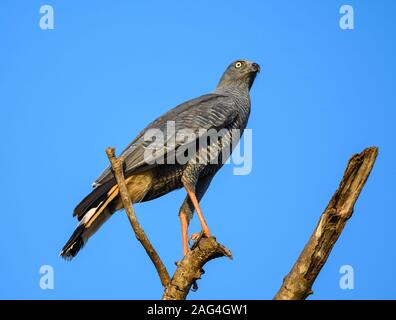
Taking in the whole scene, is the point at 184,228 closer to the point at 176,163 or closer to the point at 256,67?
the point at 176,163

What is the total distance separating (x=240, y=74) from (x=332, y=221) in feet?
16.7

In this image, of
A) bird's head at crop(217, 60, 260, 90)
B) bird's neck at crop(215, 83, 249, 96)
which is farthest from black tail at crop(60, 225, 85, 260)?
bird's head at crop(217, 60, 260, 90)

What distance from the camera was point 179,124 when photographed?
9062mm

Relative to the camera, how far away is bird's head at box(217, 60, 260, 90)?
10547 millimetres

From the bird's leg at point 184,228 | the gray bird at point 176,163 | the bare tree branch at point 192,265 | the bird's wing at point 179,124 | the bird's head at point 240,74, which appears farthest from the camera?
the bird's head at point 240,74

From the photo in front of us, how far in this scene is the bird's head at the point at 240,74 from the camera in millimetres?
10547

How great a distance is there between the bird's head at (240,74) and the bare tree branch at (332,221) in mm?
4756

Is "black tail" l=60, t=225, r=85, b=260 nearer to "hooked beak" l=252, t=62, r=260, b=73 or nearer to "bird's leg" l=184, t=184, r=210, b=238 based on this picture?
"bird's leg" l=184, t=184, r=210, b=238

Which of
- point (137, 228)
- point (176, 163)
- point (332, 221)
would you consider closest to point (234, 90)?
point (176, 163)

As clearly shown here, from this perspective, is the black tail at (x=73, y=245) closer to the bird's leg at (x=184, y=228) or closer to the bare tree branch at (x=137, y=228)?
the bare tree branch at (x=137, y=228)

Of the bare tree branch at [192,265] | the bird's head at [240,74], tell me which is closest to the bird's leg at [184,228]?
the bare tree branch at [192,265]

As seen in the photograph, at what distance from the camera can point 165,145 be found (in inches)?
344
